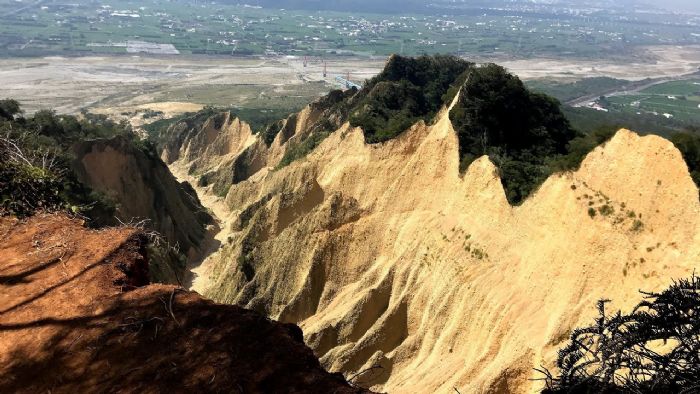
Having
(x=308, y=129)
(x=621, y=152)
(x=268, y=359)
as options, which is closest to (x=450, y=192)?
(x=621, y=152)

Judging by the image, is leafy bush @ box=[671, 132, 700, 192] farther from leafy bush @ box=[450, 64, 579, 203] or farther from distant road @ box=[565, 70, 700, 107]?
distant road @ box=[565, 70, 700, 107]

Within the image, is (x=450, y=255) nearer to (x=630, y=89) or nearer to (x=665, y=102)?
(x=665, y=102)

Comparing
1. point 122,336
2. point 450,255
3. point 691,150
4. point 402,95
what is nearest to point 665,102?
point 402,95

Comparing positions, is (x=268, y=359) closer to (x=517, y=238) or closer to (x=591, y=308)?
(x=591, y=308)

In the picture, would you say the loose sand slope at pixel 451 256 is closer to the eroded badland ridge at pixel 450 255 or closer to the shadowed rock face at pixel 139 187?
the eroded badland ridge at pixel 450 255

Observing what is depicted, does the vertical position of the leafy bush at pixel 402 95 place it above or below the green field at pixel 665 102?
above

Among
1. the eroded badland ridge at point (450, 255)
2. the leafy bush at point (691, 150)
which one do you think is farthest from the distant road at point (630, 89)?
the leafy bush at point (691, 150)
